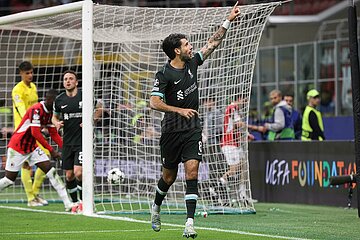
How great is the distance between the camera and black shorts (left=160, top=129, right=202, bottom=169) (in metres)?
11.0

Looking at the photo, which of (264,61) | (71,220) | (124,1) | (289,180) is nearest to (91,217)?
(71,220)

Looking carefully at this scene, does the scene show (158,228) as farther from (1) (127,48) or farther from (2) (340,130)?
(2) (340,130)

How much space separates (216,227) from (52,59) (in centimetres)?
810

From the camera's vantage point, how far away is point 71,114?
15539 millimetres

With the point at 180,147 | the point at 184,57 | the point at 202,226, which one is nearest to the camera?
the point at 180,147

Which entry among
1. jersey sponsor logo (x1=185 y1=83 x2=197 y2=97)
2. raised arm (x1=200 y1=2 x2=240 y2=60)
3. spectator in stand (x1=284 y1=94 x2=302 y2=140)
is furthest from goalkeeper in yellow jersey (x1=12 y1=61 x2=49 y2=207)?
jersey sponsor logo (x1=185 y1=83 x2=197 y2=97)

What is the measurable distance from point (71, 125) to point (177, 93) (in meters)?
4.72

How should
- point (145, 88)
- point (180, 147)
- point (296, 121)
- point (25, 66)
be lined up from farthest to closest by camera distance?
point (296, 121), point (145, 88), point (25, 66), point (180, 147)

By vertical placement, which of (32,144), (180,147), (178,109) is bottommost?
(180,147)

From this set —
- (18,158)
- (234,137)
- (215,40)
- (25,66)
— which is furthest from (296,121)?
(215,40)

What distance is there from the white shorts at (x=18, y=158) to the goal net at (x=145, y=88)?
2.93ft

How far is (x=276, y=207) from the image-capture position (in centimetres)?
1677

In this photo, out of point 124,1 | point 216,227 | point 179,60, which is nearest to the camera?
point 179,60

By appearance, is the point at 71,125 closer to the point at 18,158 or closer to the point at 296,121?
the point at 18,158
